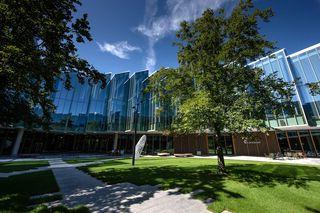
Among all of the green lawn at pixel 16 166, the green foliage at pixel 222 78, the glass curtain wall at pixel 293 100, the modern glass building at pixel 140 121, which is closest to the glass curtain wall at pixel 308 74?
the modern glass building at pixel 140 121

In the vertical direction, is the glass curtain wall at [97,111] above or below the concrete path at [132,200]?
above

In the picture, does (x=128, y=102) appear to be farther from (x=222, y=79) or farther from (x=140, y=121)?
(x=222, y=79)

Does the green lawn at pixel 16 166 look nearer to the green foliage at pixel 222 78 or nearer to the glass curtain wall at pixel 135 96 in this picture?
the green foliage at pixel 222 78

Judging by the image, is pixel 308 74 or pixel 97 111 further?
pixel 97 111

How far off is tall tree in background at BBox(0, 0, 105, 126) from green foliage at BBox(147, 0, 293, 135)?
5.50 metres

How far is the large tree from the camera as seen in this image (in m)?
8.73

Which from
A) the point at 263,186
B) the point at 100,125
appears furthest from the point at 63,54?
the point at 100,125

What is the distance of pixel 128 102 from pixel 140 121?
286 inches

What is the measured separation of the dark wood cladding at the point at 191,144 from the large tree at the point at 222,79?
82.9 feet

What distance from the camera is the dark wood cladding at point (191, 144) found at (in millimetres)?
35500

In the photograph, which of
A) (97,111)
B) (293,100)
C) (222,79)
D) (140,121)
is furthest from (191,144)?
(222,79)

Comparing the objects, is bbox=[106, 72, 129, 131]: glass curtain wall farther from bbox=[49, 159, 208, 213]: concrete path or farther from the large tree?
bbox=[49, 159, 208, 213]: concrete path

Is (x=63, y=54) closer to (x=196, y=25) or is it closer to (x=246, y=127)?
(x=196, y=25)

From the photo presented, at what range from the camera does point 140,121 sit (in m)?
38.7
